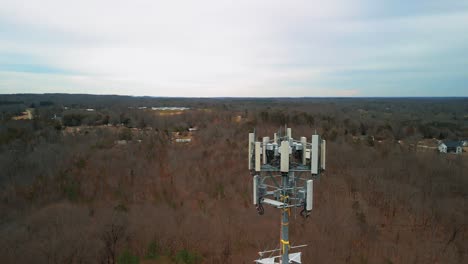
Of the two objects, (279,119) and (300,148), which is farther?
(279,119)

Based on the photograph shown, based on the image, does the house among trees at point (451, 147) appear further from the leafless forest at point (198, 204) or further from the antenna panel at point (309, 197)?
the antenna panel at point (309, 197)

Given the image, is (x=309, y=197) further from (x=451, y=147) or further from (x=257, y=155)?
(x=451, y=147)

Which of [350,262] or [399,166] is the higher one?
[399,166]

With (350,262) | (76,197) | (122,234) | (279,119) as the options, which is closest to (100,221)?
(122,234)

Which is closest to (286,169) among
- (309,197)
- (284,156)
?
(284,156)

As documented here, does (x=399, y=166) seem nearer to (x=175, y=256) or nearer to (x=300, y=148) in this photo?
(x=175, y=256)

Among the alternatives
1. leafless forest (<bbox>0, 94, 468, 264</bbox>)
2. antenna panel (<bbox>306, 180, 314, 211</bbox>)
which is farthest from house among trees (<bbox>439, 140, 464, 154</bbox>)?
antenna panel (<bbox>306, 180, 314, 211</bbox>)

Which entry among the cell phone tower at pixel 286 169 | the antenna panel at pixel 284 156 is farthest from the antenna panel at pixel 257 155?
the antenna panel at pixel 284 156
